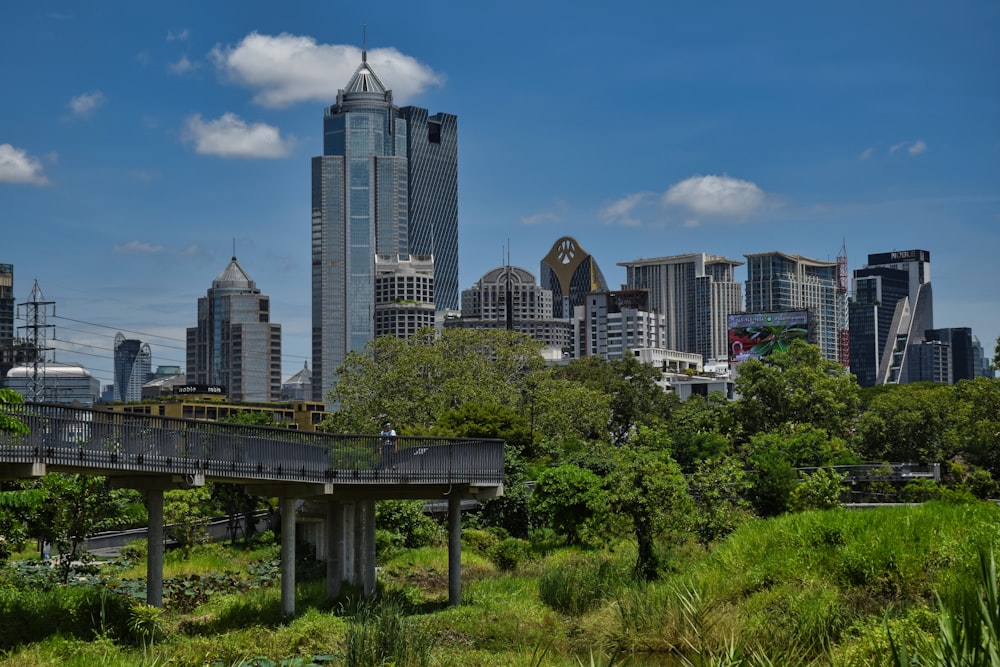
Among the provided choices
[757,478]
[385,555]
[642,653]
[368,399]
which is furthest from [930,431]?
[642,653]

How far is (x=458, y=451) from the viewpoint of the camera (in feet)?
132

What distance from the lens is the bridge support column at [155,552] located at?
33531mm

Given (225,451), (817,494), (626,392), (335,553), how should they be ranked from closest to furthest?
1. (225,451)
2. (335,553)
3. (817,494)
4. (626,392)

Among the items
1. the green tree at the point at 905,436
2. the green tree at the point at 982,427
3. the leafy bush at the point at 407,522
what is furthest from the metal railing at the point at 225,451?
the green tree at the point at 905,436

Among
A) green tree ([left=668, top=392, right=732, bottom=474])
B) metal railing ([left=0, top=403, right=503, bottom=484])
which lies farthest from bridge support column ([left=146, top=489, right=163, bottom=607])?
green tree ([left=668, top=392, right=732, bottom=474])

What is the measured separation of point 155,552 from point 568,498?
23602mm

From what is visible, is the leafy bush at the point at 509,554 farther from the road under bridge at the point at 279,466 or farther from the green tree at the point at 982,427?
the green tree at the point at 982,427

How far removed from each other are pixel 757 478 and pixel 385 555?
1754 cm

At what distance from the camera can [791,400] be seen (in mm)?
83250

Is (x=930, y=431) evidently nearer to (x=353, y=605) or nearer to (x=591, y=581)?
(x=591, y=581)

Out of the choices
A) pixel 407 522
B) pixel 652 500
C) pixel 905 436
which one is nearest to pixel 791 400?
pixel 905 436

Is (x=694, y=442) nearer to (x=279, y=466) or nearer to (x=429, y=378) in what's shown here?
(x=429, y=378)

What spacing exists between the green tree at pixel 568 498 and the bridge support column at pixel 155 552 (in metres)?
22.9

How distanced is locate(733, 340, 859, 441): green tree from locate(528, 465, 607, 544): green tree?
30302 mm
